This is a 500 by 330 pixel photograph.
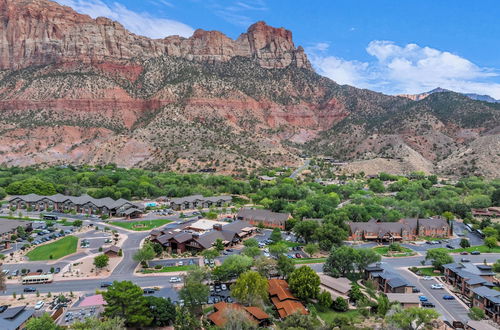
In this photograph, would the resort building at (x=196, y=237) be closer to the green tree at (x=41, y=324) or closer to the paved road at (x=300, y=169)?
the green tree at (x=41, y=324)

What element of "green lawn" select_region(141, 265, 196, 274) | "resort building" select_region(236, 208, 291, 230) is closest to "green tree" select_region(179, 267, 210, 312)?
"green lawn" select_region(141, 265, 196, 274)

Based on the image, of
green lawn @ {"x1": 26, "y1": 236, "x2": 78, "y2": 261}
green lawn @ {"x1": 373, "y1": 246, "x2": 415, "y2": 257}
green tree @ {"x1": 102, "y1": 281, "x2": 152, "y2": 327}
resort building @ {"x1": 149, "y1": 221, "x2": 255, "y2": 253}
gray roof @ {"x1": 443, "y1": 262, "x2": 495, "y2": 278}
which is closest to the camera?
green tree @ {"x1": 102, "y1": 281, "x2": 152, "y2": 327}

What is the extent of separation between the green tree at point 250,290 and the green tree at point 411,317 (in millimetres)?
13303

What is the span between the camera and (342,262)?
50.5 metres

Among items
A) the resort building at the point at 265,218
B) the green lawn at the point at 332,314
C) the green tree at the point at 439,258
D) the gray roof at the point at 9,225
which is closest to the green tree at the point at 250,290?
the green lawn at the point at 332,314

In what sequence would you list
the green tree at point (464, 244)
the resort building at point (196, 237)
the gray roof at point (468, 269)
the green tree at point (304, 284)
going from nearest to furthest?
the green tree at point (304, 284) < the gray roof at point (468, 269) < the resort building at point (196, 237) < the green tree at point (464, 244)

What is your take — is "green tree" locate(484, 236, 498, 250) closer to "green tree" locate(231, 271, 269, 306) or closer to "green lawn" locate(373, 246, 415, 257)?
"green lawn" locate(373, 246, 415, 257)

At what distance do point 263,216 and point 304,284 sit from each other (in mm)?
38277

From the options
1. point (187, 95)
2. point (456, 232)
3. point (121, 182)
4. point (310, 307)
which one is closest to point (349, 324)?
point (310, 307)

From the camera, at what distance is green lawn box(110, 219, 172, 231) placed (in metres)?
77.1

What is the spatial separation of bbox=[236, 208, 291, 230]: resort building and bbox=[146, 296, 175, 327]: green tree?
4138 cm

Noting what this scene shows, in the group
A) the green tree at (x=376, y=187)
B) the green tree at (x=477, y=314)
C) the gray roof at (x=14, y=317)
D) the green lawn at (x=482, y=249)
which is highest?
the green tree at (x=376, y=187)

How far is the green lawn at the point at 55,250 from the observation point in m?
59.3

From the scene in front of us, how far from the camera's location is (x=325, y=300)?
42.4 meters
